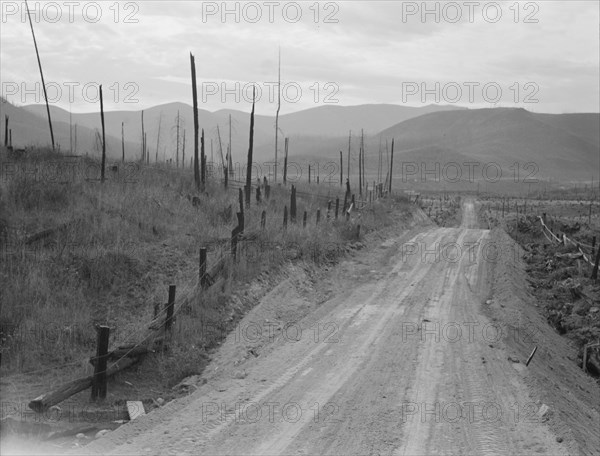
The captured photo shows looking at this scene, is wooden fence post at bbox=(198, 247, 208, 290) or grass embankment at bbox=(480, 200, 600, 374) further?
grass embankment at bbox=(480, 200, 600, 374)

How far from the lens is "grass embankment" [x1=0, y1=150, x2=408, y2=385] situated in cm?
1052

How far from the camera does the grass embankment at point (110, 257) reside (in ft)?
34.5

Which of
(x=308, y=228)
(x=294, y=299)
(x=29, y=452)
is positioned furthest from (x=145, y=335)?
(x=308, y=228)

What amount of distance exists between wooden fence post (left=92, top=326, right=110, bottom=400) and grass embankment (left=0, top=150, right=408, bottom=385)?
620 millimetres

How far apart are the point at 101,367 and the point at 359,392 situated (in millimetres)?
3931

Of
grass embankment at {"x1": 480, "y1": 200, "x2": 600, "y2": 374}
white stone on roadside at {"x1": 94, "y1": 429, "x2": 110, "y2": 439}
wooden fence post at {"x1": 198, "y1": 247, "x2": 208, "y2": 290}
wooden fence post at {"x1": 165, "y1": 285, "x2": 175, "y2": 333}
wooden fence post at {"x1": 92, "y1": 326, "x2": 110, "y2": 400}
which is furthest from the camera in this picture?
grass embankment at {"x1": 480, "y1": 200, "x2": 600, "y2": 374}

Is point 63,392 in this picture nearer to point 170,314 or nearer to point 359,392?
point 170,314

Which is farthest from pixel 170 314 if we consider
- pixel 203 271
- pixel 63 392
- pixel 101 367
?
pixel 63 392

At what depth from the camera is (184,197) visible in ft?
76.2

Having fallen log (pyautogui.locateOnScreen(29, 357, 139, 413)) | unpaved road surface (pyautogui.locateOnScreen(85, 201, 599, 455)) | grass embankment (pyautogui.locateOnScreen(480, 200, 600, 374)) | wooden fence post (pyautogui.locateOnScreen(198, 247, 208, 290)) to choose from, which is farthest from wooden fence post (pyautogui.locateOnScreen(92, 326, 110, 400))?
grass embankment (pyautogui.locateOnScreen(480, 200, 600, 374))

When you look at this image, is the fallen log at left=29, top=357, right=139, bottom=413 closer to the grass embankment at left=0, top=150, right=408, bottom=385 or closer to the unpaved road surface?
the grass embankment at left=0, top=150, right=408, bottom=385

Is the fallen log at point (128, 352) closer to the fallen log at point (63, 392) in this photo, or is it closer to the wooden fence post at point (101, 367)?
the fallen log at point (63, 392)

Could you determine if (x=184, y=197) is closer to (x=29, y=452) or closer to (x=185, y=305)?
(x=185, y=305)

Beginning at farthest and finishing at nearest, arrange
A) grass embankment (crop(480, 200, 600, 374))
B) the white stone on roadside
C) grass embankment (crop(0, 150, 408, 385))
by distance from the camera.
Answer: grass embankment (crop(480, 200, 600, 374)), grass embankment (crop(0, 150, 408, 385)), the white stone on roadside
